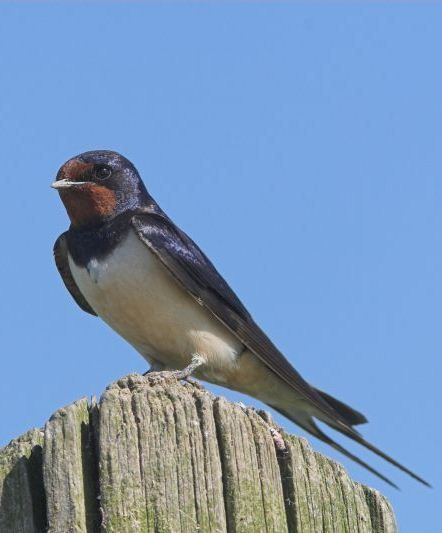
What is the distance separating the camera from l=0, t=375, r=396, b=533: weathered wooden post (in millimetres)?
A: 2387

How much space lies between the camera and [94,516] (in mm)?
2422

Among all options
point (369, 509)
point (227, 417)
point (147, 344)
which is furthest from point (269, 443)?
point (147, 344)

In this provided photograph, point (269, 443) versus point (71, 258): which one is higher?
point (71, 258)

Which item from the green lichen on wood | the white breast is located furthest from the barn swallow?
the green lichen on wood

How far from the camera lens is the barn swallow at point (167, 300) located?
4.57 meters

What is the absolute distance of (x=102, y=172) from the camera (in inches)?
197

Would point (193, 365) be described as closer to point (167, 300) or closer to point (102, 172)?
point (167, 300)

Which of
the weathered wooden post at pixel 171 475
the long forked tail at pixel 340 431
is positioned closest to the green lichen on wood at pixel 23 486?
the weathered wooden post at pixel 171 475

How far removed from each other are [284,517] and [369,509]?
Result: 10.9 inches

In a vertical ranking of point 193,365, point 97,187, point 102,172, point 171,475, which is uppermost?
point 102,172

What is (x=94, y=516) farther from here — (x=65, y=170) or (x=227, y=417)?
(x=65, y=170)

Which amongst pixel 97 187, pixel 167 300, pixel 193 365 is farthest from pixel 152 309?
pixel 97 187

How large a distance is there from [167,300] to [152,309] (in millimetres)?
90

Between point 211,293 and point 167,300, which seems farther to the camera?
point 211,293
